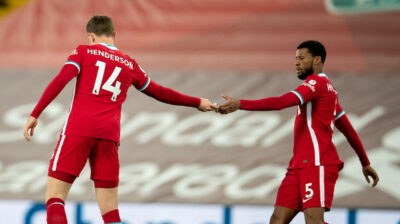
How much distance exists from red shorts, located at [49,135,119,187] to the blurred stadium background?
7.34 feet

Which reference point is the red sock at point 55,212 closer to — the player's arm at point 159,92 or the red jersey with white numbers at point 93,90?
the red jersey with white numbers at point 93,90

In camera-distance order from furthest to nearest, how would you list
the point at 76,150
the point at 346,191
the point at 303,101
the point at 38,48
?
1. the point at 38,48
2. the point at 346,191
3. the point at 303,101
4. the point at 76,150

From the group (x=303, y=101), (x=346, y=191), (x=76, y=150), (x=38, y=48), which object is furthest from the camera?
(x=38, y=48)

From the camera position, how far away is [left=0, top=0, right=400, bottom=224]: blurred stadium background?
5566mm

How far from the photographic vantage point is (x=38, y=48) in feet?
19.6

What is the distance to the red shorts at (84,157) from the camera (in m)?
3.33

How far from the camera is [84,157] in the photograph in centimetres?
339

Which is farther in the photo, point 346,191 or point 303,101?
point 346,191

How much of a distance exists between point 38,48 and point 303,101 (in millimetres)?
3335

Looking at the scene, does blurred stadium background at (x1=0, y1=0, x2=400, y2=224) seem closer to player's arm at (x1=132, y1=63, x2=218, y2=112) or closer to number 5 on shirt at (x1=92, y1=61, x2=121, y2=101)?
player's arm at (x1=132, y1=63, x2=218, y2=112)

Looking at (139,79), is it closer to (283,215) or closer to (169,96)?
(169,96)

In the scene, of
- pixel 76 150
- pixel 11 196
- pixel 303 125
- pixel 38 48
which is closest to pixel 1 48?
pixel 38 48

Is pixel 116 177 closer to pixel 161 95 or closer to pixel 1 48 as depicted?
pixel 161 95

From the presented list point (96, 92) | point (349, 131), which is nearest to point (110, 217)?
point (96, 92)
